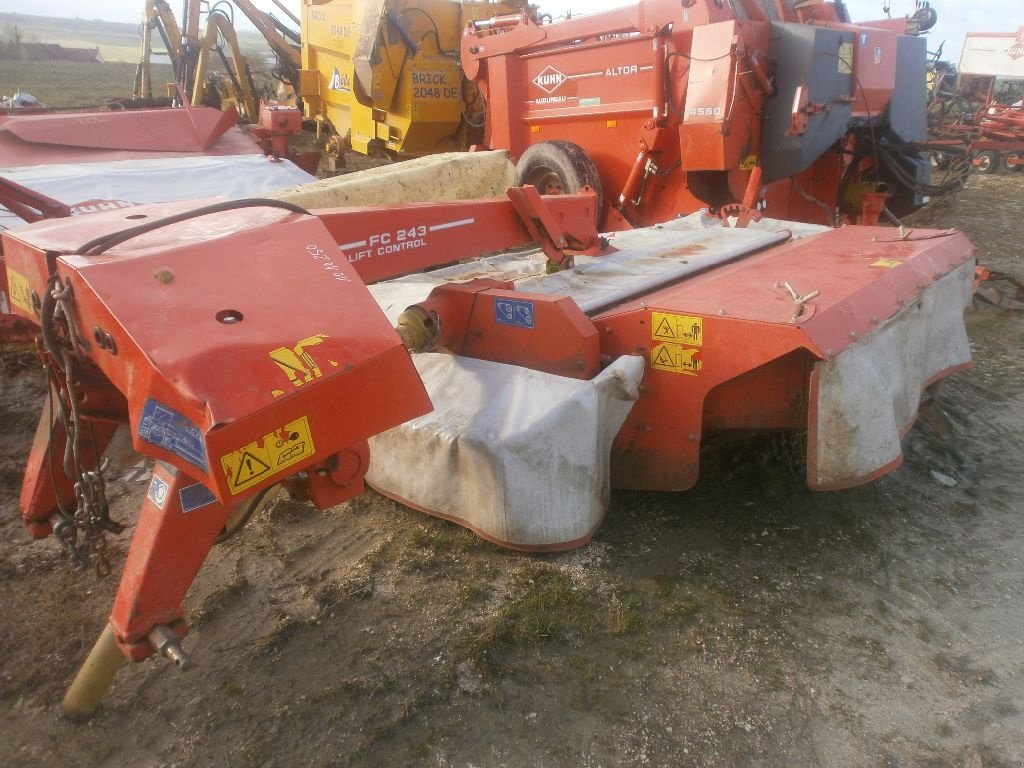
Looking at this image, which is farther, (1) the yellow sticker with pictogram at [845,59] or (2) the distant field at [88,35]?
(2) the distant field at [88,35]

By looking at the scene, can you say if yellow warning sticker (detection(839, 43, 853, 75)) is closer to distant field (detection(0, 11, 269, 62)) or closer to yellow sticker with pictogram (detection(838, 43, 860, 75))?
yellow sticker with pictogram (detection(838, 43, 860, 75))

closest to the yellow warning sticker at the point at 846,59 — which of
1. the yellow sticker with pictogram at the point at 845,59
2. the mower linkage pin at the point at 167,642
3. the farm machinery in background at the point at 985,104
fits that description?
the yellow sticker with pictogram at the point at 845,59

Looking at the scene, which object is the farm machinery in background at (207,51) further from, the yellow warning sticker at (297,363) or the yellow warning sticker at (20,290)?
the yellow warning sticker at (297,363)

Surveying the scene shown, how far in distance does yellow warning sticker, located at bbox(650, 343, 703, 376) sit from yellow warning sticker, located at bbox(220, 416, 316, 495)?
4.44ft

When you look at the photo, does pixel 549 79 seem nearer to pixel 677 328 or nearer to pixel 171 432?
pixel 677 328

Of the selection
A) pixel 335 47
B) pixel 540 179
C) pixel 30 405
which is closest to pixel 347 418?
pixel 30 405

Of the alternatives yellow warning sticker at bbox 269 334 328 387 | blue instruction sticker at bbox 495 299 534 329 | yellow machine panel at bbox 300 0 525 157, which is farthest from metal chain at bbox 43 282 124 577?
yellow machine panel at bbox 300 0 525 157

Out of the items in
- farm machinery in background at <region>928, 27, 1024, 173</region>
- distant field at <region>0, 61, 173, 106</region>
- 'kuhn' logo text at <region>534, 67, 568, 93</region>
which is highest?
'kuhn' logo text at <region>534, 67, 568, 93</region>

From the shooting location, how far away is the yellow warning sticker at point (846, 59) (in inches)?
178

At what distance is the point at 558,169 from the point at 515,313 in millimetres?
2977

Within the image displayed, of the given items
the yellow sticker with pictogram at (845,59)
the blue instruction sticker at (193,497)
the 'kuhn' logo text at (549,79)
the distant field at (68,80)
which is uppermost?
the yellow sticker with pictogram at (845,59)

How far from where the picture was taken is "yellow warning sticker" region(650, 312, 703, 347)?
8.37 feet

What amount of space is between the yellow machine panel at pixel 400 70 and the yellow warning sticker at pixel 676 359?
5.69 meters

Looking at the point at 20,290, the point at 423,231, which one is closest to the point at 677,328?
the point at 423,231
